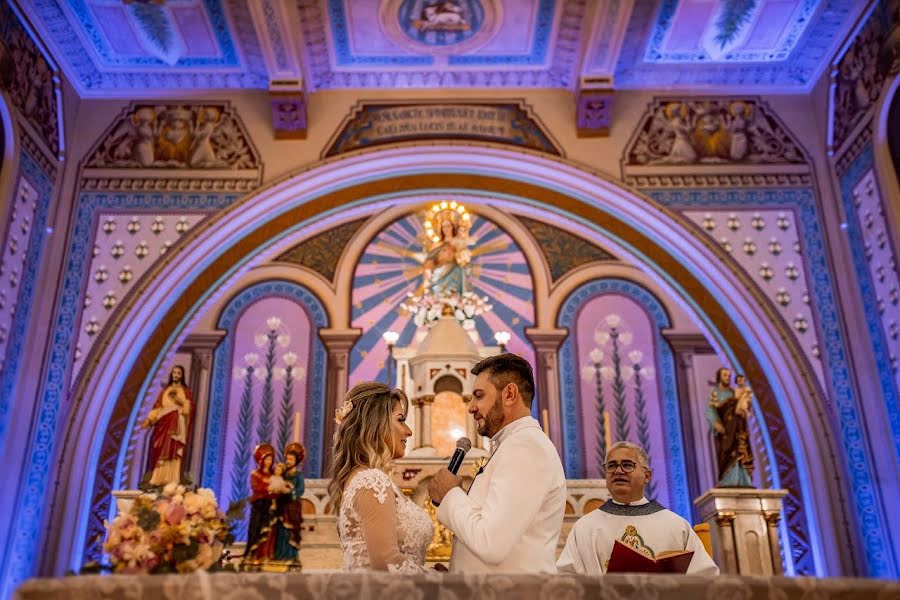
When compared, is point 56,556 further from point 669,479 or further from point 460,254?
point 669,479

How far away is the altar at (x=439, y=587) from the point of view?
2.08m

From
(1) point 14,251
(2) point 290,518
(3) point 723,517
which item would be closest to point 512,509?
(2) point 290,518

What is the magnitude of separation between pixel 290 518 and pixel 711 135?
20.1ft

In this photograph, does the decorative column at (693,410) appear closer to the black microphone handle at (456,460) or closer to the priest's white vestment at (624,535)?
the priest's white vestment at (624,535)

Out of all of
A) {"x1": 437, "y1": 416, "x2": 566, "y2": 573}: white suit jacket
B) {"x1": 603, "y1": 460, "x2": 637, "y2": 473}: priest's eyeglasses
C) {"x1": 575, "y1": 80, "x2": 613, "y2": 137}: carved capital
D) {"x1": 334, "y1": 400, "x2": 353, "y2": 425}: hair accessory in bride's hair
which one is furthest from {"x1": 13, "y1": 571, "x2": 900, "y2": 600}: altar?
{"x1": 575, "y1": 80, "x2": 613, "y2": 137}: carved capital

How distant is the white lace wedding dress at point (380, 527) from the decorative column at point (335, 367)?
773cm

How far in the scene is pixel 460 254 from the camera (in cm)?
998

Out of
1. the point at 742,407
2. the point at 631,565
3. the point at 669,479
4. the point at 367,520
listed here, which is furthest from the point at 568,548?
the point at 669,479

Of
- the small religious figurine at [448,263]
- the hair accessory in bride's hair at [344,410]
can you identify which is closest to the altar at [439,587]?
the hair accessory in bride's hair at [344,410]

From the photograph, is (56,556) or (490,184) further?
Result: (490,184)

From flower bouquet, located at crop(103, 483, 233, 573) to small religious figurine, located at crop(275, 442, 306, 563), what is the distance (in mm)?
3790

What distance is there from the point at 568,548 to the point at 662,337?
24.1ft

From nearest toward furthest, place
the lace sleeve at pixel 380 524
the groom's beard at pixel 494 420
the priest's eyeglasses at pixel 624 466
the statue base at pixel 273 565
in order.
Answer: the lace sleeve at pixel 380 524 < the groom's beard at pixel 494 420 < the priest's eyeglasses at pixel 624 466 < the statue base at pixel 273 565

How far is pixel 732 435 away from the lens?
7.37 meters
